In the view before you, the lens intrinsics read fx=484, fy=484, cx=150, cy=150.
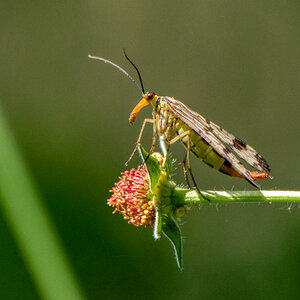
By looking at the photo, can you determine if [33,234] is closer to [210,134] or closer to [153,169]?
[153,169]

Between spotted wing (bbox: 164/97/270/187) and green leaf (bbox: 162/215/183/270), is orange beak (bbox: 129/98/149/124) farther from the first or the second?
green leaf (bbox: 162/215/183/270)

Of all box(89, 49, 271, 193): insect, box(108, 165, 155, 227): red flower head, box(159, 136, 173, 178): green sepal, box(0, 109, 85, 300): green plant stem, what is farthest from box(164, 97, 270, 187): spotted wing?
box(0, 109, 85, 300): green plant stem

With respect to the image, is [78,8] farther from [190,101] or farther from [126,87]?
[190,101]

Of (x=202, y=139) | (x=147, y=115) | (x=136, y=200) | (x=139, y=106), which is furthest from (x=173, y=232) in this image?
(x=147, y=115)

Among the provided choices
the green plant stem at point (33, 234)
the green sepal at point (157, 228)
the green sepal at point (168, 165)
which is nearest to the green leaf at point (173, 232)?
the green sepal at point (157, 228)

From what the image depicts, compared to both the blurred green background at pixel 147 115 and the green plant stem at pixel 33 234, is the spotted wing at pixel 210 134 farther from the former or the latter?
the blurred green background at pixel 147 115

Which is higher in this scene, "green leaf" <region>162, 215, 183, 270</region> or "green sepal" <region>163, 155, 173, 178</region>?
"green sepal" <region>163, 155, 173, 178</region>
